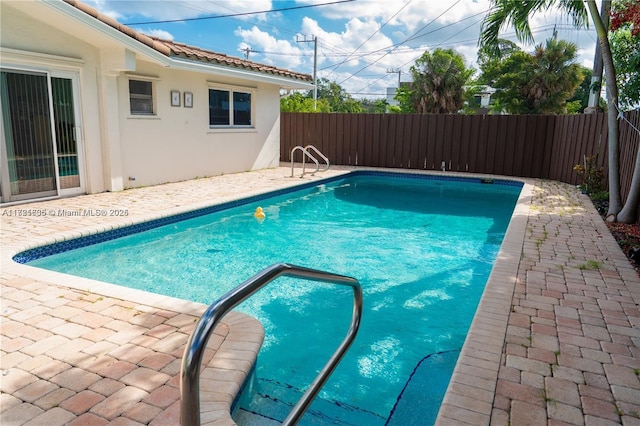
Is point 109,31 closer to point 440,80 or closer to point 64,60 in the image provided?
point 64,60

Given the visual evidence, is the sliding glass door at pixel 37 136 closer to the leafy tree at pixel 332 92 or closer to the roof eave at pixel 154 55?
the roof eave at pixel 154 55

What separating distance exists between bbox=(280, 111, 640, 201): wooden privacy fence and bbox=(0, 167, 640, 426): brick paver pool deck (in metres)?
8.59

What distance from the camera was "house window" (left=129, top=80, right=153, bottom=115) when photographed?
9.59 metres

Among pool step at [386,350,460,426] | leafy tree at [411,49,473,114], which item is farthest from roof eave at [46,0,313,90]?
leafy tree at [411,49,473,114]

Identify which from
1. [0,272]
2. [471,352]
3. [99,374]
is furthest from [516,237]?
[0,272]

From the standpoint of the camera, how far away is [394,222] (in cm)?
918

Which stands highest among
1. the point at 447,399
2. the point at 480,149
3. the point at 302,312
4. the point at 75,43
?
the point at 75,43

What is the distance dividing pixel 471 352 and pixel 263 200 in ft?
24.9

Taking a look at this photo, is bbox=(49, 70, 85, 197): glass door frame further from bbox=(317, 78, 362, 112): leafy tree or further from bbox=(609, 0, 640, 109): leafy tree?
bbox=(317, 78, 362, 112): leafy tree

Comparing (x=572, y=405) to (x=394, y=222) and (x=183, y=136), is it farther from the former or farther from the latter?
(x=183, y=136)

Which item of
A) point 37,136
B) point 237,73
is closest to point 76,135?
point 37,136

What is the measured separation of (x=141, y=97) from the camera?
9836 millimetres

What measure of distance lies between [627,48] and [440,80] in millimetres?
18340

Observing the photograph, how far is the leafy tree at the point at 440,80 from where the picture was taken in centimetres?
2602
